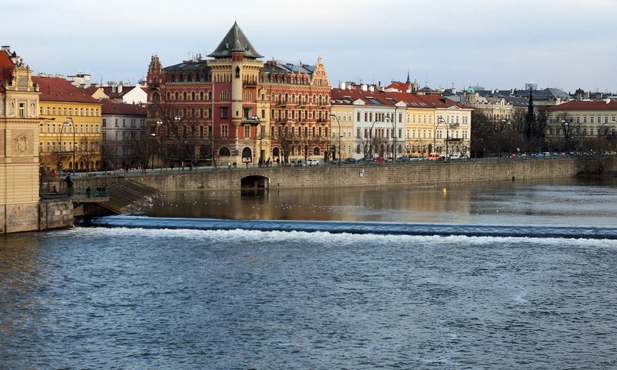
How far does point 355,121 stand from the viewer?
116 metres

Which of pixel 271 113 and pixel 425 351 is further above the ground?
pixel 271 113

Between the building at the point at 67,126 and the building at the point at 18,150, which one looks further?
the building at the point at 67,126

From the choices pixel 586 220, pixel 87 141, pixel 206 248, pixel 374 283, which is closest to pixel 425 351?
pixel 374 283

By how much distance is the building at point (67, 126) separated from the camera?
9244 centimetres

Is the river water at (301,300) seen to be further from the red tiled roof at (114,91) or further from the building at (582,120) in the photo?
the building at (582,120)

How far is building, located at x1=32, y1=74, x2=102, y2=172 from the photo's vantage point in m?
92.4

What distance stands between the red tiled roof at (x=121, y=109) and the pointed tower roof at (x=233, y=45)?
466 inches

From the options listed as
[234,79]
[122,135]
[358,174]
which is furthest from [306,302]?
[122,135]

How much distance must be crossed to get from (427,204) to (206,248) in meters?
28.6

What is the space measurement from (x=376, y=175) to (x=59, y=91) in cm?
2778

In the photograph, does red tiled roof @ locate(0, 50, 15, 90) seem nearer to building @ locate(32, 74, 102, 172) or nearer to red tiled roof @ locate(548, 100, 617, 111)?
building @ locate(32, 74, 102, 172)

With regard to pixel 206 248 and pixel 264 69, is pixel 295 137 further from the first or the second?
pixel 206 248

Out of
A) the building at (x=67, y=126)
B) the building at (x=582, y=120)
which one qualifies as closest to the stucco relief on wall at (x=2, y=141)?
the building at (x=67, y=126)

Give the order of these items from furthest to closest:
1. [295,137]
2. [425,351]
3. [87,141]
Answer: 1. [295,137]
2. [87,141]
3. [425,351]
